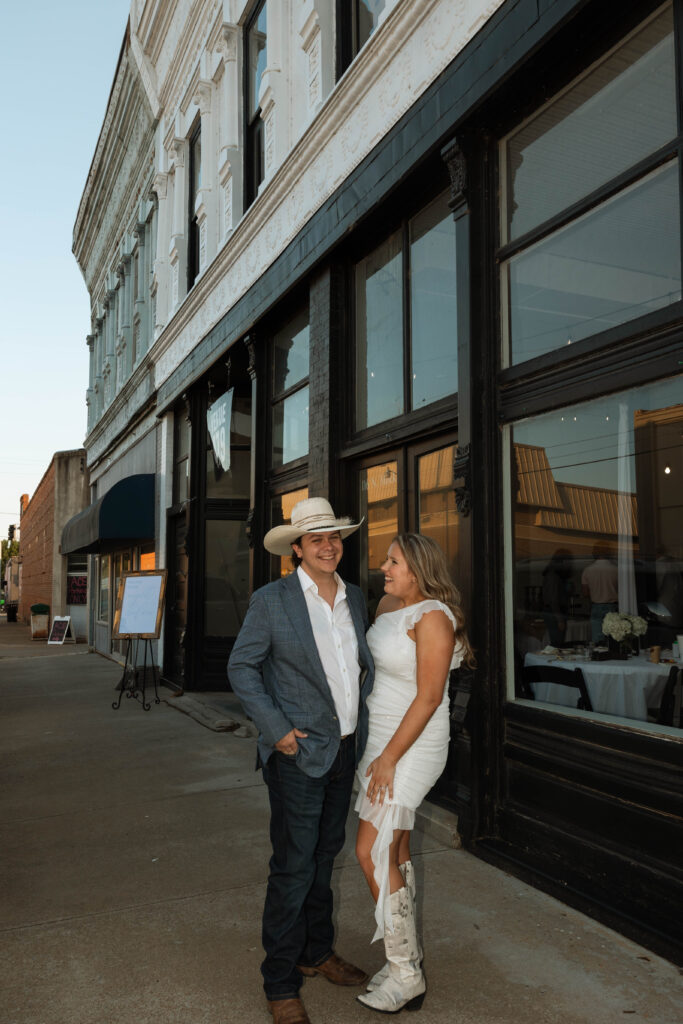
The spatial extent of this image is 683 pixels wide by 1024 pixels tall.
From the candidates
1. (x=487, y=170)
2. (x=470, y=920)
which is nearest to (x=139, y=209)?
(x=487, y=170)

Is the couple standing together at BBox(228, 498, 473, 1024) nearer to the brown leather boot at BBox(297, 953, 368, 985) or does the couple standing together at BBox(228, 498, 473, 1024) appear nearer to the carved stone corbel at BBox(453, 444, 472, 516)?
the brown leather boot at BBox(297, 953, 368, 985)

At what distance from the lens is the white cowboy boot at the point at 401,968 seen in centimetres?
298

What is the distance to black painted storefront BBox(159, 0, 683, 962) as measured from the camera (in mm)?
3768

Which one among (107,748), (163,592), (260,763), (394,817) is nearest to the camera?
(394,817)

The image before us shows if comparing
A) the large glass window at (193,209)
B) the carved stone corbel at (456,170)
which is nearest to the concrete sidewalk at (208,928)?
the carved stone corbel at (456,170)

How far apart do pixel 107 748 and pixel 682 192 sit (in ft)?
22.3

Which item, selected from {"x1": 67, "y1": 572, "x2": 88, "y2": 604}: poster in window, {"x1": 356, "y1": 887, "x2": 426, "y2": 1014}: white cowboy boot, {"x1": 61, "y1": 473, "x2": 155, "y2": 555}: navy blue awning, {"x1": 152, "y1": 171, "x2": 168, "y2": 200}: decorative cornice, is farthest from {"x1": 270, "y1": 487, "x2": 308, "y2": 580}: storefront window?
{"x1": 67, "y1": 572, "x2": 88, "y2": 604}: poster in window

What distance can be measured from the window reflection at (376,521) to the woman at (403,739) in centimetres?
313

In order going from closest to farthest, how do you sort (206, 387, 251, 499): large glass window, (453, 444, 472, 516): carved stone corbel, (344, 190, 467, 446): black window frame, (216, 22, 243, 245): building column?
(453, 444, 472, 516): carved stone corbel < (344, 190, 467, 446): black window frame < (216, 22, 243, 245): building column < (206, 387, 251, 499): large glass window

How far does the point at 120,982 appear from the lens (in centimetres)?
324

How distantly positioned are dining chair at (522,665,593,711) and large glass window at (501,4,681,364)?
6.13 ft

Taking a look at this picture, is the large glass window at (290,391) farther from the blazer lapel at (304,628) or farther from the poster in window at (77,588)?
the poster in window at (77,588)

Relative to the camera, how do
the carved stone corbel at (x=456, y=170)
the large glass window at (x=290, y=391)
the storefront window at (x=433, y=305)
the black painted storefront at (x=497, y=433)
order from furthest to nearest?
the large glass window at (x=290, y=391), the storefront window at (x=433, y=305), the carved stone corbel at (x=456, y=170), the black painted storefront at (x=497, y=433)

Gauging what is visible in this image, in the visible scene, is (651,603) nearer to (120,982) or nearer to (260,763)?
(260,763)
